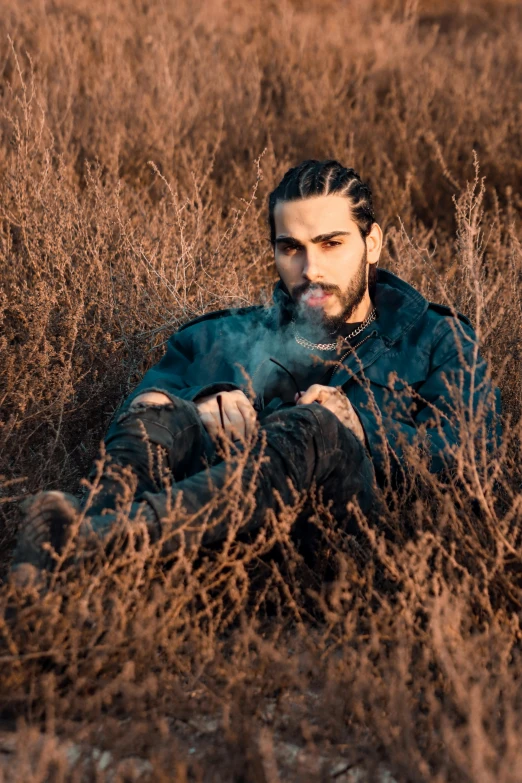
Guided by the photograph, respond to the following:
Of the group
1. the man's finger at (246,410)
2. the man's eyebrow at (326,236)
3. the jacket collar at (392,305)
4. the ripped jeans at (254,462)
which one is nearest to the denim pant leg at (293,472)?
the ripped jeans at (254,462)

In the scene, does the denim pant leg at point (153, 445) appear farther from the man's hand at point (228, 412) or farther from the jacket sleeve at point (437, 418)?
the jacket sleeve at point (437, 418)

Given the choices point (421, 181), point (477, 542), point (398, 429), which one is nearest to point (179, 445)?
point (398, 429)

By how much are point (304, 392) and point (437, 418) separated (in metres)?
0.40

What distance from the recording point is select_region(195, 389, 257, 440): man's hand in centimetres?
298

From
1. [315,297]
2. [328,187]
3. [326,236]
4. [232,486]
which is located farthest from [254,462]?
[328,187]

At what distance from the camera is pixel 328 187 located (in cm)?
341

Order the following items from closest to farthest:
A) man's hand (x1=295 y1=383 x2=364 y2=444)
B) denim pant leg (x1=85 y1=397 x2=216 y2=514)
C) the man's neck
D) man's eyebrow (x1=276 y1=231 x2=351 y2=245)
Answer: denim pant leg (x1=85 y1=397 x2=216 y2=514), man's hand (x1=295 y1=383 x2=364 y2=444), man's eyebrow (x1=276 y1=231 x2=351 y2=245), the man's neck

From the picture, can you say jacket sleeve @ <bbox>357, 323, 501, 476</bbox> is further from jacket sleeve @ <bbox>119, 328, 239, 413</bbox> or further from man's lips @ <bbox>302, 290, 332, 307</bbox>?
jacket sleeve @ <bbox>119, 328, 239, 413</bbox>

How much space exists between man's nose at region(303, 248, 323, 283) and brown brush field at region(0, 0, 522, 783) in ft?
1.68

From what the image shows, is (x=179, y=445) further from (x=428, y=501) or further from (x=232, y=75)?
(x=232, y=75)

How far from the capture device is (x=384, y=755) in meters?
2.07

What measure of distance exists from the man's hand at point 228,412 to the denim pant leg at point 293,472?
21 centimetres

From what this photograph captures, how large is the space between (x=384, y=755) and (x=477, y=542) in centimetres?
71

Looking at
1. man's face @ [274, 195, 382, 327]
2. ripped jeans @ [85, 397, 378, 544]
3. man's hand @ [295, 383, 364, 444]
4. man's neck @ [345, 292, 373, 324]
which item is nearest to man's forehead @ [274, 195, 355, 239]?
man's face @ [274, 195, 382, 327]
